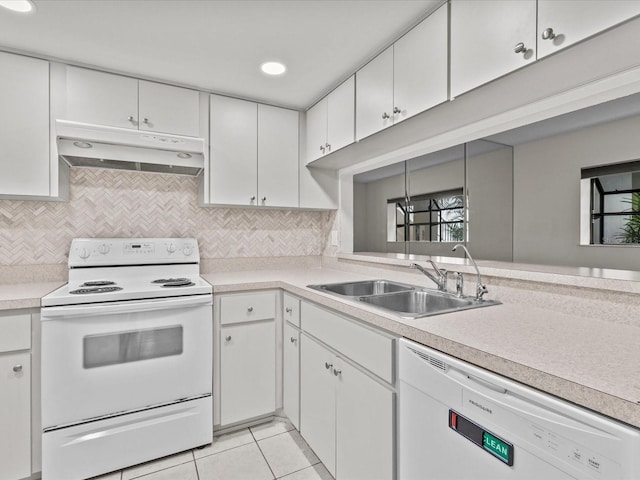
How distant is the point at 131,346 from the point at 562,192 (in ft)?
13.8

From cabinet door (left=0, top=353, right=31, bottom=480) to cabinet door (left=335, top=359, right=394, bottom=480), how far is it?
1490mm

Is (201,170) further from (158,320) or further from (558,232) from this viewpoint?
(558,232)

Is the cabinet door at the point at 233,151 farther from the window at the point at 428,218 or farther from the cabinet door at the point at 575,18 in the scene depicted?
the window at the point at 428,218

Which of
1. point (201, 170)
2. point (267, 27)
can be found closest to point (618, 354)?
point (267, 27)

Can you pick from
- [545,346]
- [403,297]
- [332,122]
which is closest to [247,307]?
[403,297]

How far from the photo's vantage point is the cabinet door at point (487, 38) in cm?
112

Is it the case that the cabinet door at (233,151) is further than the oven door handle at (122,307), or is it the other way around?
the cabinet door at (233,151)

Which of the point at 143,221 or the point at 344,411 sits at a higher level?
the point at 143,221

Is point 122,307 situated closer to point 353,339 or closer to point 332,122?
point 353,339

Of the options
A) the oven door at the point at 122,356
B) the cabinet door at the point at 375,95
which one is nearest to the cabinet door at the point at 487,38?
the cabinet door at the point at 375,95

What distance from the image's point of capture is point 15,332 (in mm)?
1578

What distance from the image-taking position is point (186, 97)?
2.25m

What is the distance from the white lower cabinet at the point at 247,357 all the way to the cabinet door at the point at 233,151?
0.77 metres

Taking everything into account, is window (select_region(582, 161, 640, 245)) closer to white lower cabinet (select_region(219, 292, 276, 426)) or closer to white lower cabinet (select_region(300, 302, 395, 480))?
white lower cabinet (select_region(300, 302, 395, 480))
